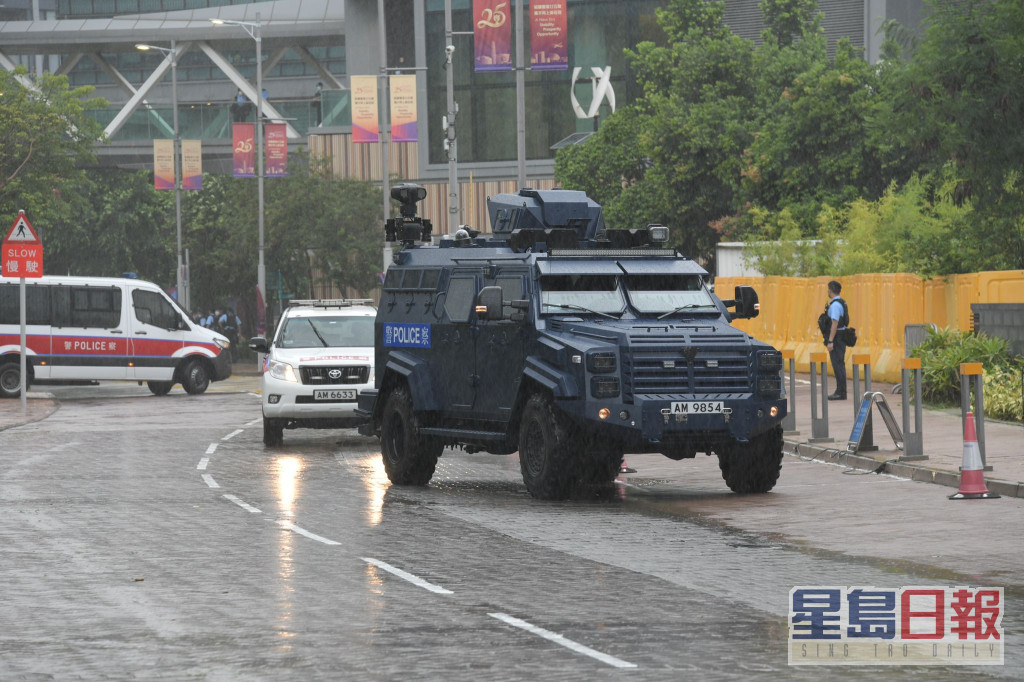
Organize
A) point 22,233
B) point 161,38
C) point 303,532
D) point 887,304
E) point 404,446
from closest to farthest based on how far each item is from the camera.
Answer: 1. point 303,532
2. point 404,446
3. point 22,233
4. point 887,304
5. point 161,38

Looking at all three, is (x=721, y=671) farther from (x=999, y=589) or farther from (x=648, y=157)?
(x=648, y=157)

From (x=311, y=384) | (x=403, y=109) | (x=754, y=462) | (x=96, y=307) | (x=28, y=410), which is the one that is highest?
(x=403, y=109)

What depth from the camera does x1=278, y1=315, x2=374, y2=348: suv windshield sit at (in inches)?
973

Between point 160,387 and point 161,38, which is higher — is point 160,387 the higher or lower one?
the lower one

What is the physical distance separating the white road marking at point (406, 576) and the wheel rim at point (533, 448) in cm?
409

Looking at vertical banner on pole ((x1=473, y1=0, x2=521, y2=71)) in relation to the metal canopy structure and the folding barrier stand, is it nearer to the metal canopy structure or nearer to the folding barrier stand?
the folding barrier stand

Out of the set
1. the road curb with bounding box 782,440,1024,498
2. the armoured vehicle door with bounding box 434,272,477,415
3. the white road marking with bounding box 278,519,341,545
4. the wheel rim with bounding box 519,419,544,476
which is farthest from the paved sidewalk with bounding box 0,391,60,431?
the white road marking with bounding box 278,519,341,545

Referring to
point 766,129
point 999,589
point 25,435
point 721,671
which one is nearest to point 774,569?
point 999,589

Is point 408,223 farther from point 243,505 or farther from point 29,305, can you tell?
point 29,305

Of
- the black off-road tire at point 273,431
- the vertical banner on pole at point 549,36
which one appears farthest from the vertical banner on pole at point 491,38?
the black off-road tire at point 273,431

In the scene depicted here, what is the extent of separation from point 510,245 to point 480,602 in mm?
8125

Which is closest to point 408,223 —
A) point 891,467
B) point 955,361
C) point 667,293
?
point 667,293

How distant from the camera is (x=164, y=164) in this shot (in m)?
59.3

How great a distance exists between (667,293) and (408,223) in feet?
12.6
